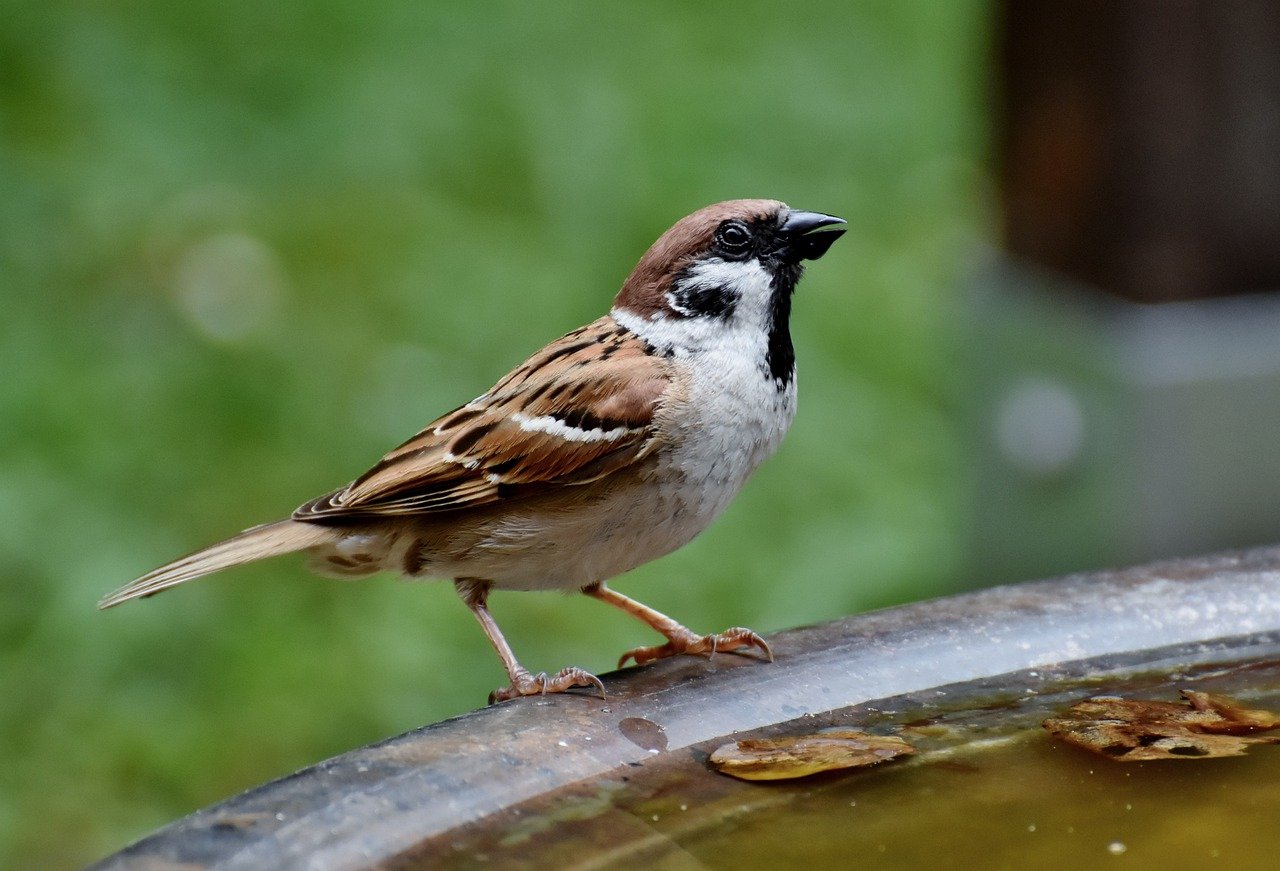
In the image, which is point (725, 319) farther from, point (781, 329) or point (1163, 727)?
point (1163, 727)

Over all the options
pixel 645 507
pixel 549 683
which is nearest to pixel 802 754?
pixel 549 683

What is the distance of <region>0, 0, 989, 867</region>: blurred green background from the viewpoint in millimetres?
4758

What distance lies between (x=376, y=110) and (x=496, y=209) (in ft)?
2.82

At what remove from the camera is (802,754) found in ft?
7.59

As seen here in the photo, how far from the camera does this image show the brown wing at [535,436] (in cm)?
304

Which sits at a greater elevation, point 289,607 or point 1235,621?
point 289,607

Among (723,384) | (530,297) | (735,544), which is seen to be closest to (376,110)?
(530,297)

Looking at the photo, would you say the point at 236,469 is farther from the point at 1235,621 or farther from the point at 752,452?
the point at 1235,621

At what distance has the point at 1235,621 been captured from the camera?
278 centimetres

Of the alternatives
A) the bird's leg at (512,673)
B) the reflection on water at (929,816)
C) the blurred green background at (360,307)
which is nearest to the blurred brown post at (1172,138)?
the blurred green background at (360,307)

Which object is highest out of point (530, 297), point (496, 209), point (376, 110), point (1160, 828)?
point (376, 110)

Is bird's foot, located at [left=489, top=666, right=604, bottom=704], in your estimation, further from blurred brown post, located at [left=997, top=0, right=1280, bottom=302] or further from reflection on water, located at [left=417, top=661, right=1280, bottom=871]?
blurred brown post, located at [left=997, top=0, right=1280, bottom=302]

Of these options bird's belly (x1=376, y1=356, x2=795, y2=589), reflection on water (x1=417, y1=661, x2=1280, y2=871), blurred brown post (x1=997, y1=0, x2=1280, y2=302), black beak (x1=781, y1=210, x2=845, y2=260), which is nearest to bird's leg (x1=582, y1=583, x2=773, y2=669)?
bird's belly (x1=376, y1=356, x2=795, y2=589)

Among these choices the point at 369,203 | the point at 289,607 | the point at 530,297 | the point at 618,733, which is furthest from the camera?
the point at 369,203
